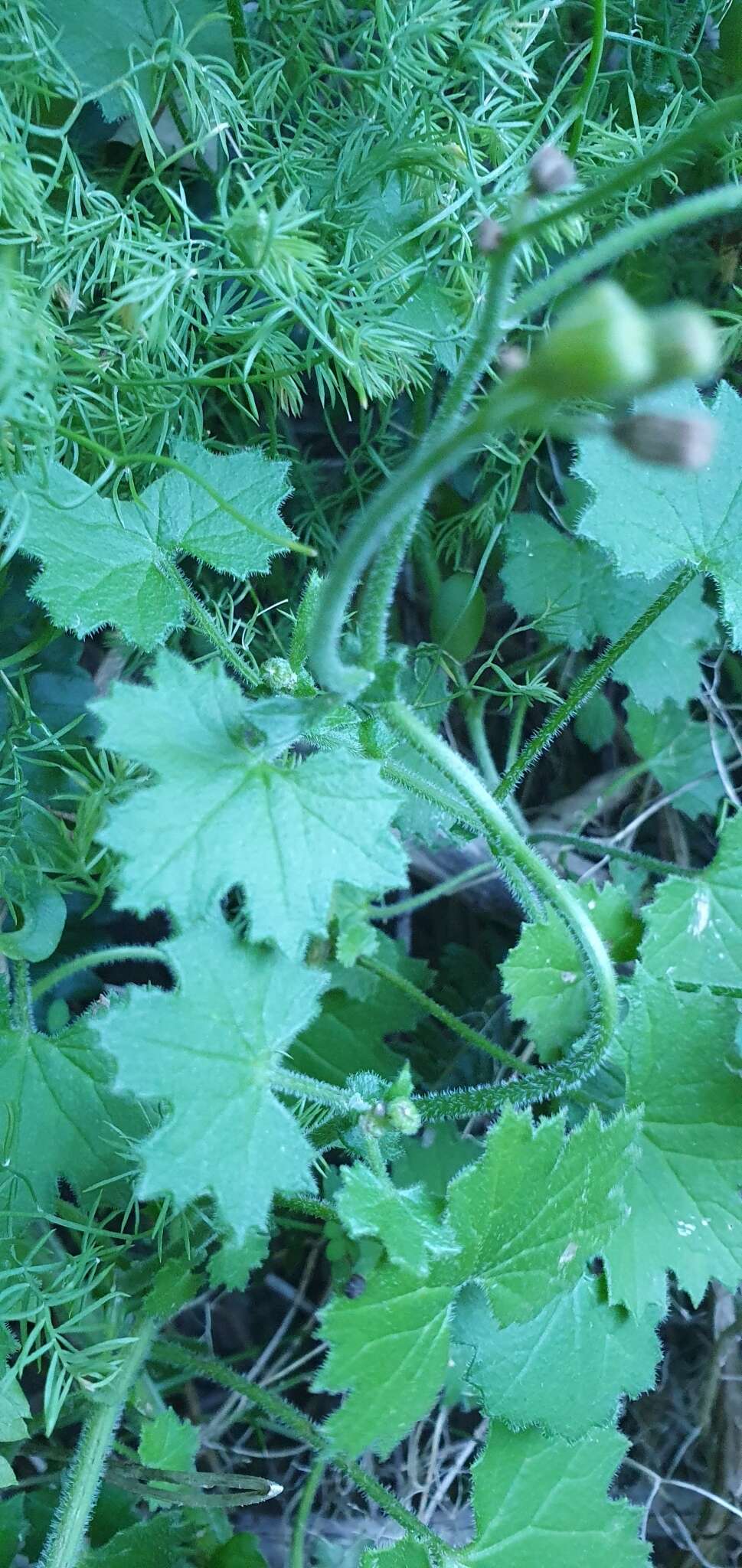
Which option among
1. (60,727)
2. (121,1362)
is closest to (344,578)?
(60,727)

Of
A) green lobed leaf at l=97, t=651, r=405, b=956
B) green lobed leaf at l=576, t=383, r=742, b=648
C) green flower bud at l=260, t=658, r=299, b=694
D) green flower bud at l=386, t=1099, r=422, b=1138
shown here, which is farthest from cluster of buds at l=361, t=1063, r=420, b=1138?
green lobed leaf at l=576, t=383, r=742, b=648

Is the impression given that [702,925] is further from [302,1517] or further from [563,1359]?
[302,1517]

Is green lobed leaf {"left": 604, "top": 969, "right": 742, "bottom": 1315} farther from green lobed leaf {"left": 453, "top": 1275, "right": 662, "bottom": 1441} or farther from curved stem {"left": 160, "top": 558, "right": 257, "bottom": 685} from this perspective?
curved stem {"left": 160, "top": 558, "right": 257, "bottom": 685}

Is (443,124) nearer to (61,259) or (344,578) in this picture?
(61,259)

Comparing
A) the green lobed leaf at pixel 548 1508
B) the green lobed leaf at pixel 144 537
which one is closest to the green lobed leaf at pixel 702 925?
the green lobed leaf at pixel 548 1508

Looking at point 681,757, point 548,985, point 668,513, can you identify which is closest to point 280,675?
point 548,985

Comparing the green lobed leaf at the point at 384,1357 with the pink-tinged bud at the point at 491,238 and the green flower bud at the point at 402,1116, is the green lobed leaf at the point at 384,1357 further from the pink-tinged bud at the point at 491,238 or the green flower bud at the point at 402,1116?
the pink-tinged bud at the point at 491,238
